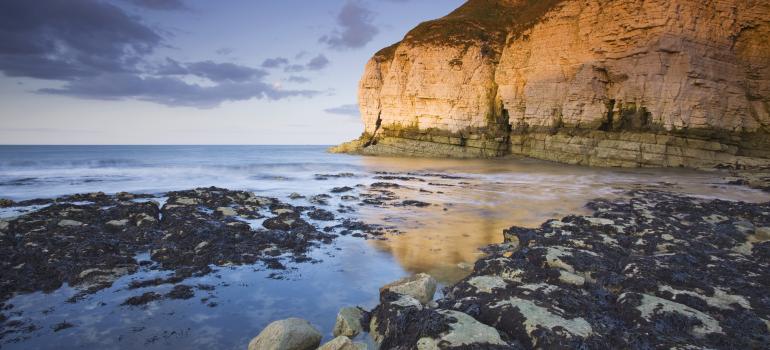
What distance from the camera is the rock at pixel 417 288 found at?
15.2 ft

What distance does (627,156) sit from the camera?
2452 centimetres

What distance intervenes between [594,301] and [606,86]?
2761 cm

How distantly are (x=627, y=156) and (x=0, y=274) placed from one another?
28457 mm

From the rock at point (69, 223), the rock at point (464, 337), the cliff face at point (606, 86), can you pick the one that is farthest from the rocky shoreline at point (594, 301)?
the cliff face at point (606, 86)

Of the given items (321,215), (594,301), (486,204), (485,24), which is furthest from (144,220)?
(485,24)

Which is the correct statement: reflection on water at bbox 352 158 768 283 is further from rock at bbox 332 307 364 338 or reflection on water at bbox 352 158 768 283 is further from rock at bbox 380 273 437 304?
rock at bbox 332 307 364 338

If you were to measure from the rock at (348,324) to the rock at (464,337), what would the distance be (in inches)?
37.0

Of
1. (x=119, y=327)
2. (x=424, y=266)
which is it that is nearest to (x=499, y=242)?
(x=424, y=266)

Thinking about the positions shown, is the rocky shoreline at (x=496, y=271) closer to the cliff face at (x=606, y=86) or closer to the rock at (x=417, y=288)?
the rock at (x=417, y=288)

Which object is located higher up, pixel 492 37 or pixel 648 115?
pixel 492 37

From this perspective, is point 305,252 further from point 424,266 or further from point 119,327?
point 119,327

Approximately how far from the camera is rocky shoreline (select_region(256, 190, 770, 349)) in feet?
10.9

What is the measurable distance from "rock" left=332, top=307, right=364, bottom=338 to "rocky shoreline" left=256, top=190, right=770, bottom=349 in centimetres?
2

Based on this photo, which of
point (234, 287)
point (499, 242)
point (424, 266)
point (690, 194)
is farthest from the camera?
point (690, 194)
